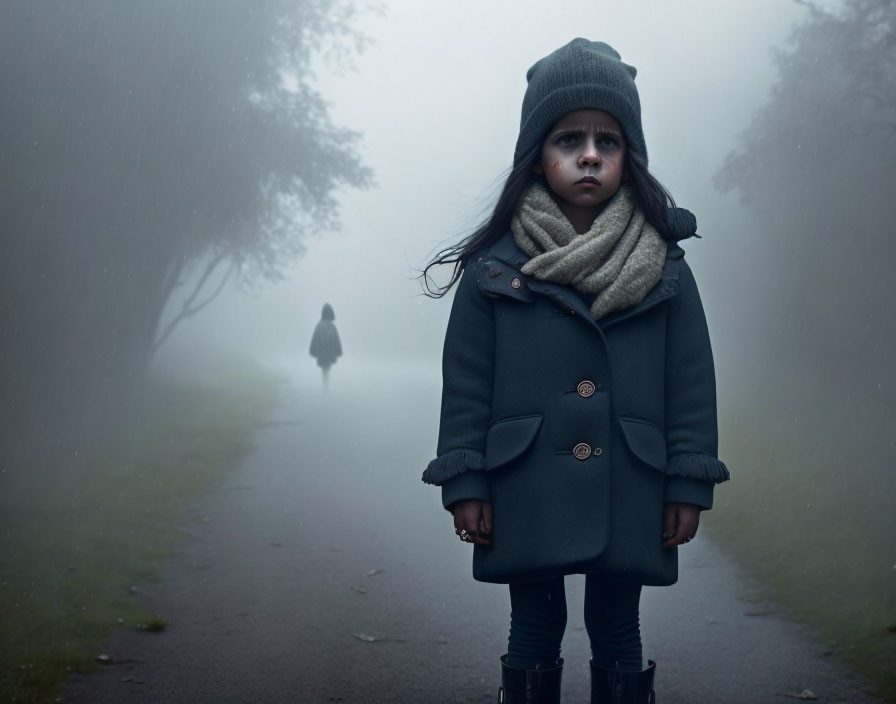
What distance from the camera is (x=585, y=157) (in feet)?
9.02

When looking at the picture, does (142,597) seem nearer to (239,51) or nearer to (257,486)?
(257,486)

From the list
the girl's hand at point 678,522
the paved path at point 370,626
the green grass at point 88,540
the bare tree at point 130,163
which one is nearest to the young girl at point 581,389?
the girl's hand at point 678,522

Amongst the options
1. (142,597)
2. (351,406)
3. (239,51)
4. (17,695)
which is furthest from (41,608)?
(351,406)

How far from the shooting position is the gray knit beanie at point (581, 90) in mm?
2768

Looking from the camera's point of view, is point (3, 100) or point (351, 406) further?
point (351, 406)

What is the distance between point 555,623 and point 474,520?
0.43 m

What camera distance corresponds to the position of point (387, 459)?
10.9m

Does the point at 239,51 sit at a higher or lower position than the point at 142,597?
higher

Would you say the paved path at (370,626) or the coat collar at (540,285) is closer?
the coat collar at (540,285)

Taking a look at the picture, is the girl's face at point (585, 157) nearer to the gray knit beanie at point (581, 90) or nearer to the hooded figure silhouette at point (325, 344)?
the gray knit beanie at point (581, 90)

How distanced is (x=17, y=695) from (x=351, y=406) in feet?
45.9

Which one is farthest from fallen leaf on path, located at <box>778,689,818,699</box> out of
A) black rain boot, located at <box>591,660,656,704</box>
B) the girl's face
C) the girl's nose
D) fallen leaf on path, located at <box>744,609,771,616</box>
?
the girl's nose

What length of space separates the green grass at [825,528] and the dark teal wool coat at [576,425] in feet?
5.49

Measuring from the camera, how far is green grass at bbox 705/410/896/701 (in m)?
4.37
